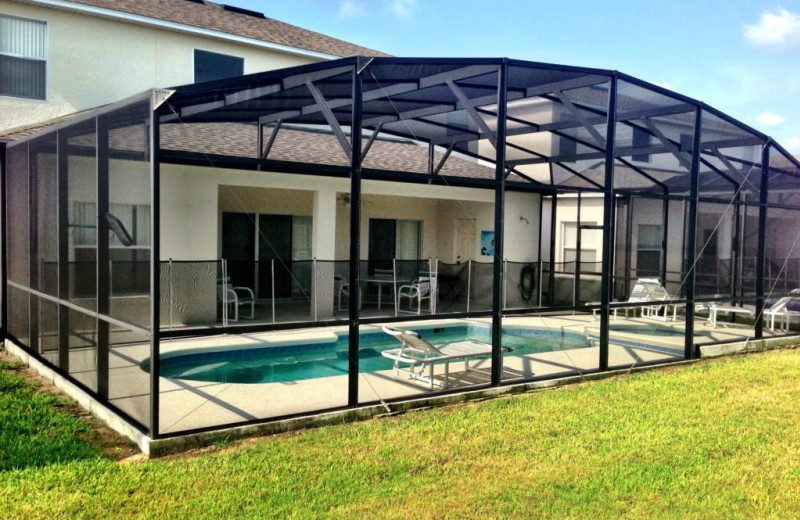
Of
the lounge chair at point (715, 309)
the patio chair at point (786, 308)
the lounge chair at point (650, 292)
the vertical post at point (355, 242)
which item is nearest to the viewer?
the vertical post at point (355, 242)

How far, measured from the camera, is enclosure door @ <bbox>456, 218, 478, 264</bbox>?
55.4 feet

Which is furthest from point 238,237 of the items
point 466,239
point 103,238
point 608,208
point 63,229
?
point 103,238

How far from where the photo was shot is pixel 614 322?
39.7 ft

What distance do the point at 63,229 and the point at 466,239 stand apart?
1167 centimetres

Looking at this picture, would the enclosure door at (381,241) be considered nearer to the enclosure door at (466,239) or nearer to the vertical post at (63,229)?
the enclosure door at (466,239)

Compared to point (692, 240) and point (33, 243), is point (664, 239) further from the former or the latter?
point (33, 243)

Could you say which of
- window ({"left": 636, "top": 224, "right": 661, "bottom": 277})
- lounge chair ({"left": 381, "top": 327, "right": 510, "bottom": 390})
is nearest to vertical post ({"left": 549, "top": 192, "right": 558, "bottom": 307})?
window ({"left": 636, "top": 224, "right": 661, "bottom": 277})

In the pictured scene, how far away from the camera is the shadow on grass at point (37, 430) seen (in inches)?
199

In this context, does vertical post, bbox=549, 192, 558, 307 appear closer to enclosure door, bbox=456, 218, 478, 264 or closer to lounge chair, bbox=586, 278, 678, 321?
lounge chair, bbox=586, 278, 678, 321

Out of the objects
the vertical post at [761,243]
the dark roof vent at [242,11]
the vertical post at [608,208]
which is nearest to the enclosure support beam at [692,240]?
the vertical post at [608,208]

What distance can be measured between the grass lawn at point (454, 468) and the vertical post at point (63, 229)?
2.75ft

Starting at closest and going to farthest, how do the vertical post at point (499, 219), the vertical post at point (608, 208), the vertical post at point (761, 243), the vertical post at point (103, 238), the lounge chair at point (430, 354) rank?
the vertical post at point (103, 238) → the vertical post at point (499, 219) → the lounge chair at point (430, 354) → the vertical post at point (608, 208) → the vertical post at point (761, 243)

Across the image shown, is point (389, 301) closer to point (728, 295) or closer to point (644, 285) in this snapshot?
point (644, 285)

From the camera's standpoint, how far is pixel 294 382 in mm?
7555
